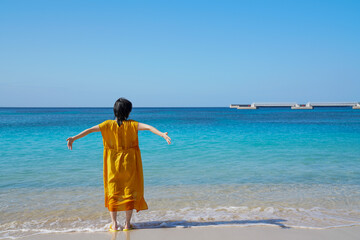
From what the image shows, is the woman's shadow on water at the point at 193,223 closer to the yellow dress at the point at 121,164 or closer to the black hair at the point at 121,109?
the yellow dress at the point at 121,164

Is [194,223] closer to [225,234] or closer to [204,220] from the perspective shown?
[204,220]

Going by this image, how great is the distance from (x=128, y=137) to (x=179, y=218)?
1.62m

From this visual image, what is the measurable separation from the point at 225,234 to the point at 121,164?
1.50m

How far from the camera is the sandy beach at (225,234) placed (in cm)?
361

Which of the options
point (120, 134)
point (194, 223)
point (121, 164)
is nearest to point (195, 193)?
point (194, 223)

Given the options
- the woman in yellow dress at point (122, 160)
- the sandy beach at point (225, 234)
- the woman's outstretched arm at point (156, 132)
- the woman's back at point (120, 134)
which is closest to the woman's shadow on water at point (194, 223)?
the sandy beach at point (225, 234)

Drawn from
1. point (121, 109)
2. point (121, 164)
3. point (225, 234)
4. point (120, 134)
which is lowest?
point (225, 234)

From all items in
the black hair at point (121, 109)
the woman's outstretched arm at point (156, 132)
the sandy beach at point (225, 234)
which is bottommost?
the sandy beach at point (225, 234)

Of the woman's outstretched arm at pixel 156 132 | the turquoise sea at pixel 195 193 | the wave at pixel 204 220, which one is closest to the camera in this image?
the woman's outstretched arm at pixel 156 132

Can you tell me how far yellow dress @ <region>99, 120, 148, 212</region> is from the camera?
12.0 feet

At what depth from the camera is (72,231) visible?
3.96 metres

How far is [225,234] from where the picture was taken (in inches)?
145

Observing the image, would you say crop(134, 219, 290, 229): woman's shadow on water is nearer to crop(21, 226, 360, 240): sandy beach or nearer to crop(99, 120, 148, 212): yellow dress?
crop(21, 226, 360, 240): sandy beach

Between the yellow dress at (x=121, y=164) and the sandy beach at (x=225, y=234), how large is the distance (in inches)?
14.1
